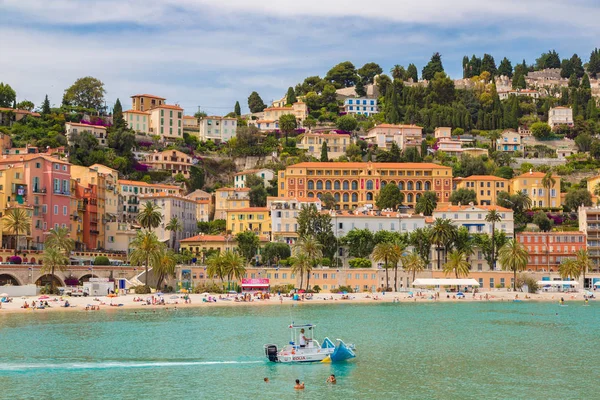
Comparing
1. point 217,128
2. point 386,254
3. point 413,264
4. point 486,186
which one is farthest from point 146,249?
point 217,128

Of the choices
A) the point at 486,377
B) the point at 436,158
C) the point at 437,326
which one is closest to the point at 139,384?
the point at 486,377

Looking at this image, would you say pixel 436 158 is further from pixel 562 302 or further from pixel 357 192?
pixel 562 302

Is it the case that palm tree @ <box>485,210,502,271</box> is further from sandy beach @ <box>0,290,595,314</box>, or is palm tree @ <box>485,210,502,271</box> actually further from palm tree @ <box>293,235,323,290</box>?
palm tree @ <box>293,235,323,290</box>

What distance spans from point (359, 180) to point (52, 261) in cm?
5642

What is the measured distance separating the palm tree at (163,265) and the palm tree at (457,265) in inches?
1196

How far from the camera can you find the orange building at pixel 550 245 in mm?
106438

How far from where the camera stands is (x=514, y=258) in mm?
92812

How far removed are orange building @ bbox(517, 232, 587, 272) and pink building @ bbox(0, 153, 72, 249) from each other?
5544 centimetres

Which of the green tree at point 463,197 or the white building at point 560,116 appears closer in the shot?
the green tree at point 463,197

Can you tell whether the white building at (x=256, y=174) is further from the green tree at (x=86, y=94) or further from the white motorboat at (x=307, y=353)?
the white motorboat at (x=307, y=353)

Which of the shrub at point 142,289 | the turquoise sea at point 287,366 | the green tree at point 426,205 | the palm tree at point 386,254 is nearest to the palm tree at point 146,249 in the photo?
the shrub at point 142,289

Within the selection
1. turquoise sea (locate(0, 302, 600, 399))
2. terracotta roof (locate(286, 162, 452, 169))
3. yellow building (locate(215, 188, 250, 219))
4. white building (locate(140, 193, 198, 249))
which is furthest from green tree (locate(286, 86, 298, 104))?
turquoise sea (locate(0, 302, 600, 399))

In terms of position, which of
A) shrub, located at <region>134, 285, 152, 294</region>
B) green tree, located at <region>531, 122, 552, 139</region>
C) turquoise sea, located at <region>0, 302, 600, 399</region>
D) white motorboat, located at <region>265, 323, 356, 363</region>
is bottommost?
turquoise sea, located at <region>0, 302, 600, 399</region>

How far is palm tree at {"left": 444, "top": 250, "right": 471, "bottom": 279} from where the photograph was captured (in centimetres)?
9388
